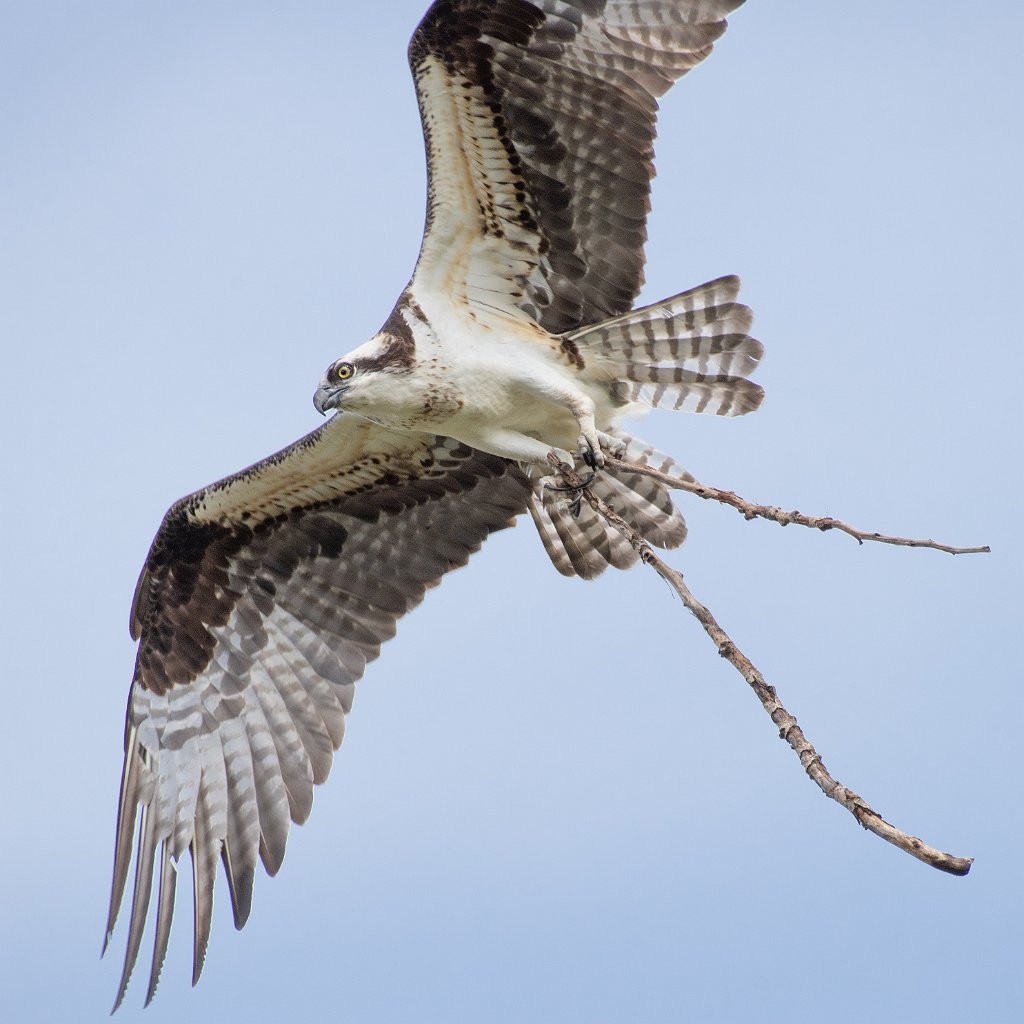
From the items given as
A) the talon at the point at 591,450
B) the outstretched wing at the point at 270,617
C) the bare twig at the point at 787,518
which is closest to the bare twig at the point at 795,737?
the bare twig at the point at 787,518

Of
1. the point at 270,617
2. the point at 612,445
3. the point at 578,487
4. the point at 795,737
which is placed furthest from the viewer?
the point at 270,617

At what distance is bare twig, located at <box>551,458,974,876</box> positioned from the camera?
13.5 feet

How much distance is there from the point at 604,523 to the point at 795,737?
3954mm

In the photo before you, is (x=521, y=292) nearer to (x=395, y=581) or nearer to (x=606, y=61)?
(x=606, y=61)

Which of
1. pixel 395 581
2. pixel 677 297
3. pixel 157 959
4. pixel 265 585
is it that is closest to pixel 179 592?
pixel 265 585

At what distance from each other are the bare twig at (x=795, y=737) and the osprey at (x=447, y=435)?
6.63ft

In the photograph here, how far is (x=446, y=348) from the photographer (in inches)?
300

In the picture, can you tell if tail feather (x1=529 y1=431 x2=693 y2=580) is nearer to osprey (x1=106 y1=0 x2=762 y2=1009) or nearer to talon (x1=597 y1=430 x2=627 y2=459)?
osprey (x1=106 y1=0 x2=762 y2=1009)

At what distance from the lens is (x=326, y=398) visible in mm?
7465

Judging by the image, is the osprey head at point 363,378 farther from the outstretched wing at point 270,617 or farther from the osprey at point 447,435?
the outstretched wing at point 270,617

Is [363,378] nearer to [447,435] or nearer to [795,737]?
[447,435]

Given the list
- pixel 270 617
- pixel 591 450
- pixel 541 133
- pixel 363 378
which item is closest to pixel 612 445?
pixel 591 450

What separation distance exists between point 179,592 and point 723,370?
10.7ft

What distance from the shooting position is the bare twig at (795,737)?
13.5 feet
